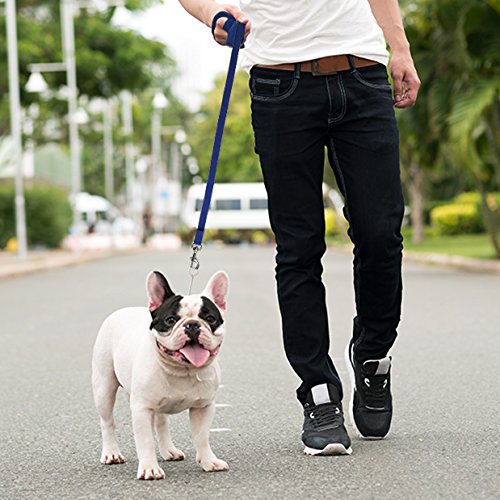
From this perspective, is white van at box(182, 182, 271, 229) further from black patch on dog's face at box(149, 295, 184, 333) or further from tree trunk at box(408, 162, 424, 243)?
black patch on dog's face at box(149, 295, 184, 333)

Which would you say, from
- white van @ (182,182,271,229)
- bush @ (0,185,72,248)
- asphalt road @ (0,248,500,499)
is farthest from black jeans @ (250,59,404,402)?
white van @ (182,182,271,229)

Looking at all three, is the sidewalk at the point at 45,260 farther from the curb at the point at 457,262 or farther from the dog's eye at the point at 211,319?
the dog's eye at the point at 211,319

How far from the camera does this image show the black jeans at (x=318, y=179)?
4641 millimetres

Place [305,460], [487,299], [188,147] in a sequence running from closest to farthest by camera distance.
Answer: [305,460]
[487,299]
[188,147]

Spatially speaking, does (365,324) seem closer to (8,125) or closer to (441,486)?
(441,486)

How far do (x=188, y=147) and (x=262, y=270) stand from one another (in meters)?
74.5

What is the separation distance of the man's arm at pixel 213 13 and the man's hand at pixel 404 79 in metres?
0.73

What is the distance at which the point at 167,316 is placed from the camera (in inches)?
161

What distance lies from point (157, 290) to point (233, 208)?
58211mm

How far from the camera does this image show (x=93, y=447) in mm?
5008

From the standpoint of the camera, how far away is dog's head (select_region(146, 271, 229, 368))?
13.1ft

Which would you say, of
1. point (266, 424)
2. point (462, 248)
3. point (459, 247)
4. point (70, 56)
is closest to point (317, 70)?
point (266, 424)

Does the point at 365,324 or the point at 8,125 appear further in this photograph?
the point at 8,125

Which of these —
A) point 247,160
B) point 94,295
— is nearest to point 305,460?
point 94,295
